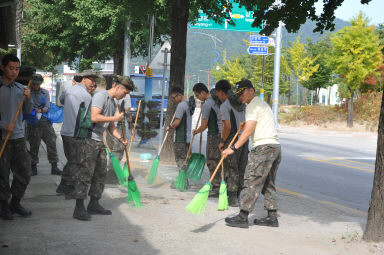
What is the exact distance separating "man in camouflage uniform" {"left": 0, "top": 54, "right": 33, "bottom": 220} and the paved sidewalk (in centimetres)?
31

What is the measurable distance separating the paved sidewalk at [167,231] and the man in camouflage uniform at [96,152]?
Answer: 0.22 m

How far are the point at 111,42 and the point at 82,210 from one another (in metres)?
23.2

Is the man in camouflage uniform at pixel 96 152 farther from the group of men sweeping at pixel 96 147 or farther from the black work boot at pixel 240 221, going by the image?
the black work boot at pixel 240 221

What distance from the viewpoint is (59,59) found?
33.2 metres

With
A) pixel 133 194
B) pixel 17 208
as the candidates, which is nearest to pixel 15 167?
pixel 17 208

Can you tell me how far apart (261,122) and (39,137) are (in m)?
4.91

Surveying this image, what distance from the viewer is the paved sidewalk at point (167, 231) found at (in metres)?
5.21

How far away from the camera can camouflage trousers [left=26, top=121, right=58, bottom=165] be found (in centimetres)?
961

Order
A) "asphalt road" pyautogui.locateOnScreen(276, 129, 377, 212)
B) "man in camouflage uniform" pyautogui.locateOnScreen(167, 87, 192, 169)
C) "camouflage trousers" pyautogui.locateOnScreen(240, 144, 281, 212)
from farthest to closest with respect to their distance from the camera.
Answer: "asphalt road" pyautogui.locateOnScreen(276, 129, 377, 212) < "man in camouflage uniform" pyautogui.locateOnScreen(167, 87, 192, 169) < "camouflage trousers" pyautogui.locateOnScreen(240, 144, 281, 212)

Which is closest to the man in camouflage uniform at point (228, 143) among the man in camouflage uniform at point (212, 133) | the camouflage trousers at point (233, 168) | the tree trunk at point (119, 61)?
the camouflage trousers at point (233, 168)

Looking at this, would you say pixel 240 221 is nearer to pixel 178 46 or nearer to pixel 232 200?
pixel 232 200

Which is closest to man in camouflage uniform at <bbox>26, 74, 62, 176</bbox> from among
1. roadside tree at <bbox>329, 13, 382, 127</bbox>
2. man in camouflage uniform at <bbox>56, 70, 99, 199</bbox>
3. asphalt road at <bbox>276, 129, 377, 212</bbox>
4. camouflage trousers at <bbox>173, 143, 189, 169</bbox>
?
man in camouflage uniform at <bbox>56, 70, 99, 199</bbox>

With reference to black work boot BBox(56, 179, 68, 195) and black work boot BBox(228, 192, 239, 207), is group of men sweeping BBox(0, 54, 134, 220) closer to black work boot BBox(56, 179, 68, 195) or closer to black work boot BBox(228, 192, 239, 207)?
black work boot BBox(56, 179, 68, 195)

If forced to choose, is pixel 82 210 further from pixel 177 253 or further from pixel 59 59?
pixel 59 59
